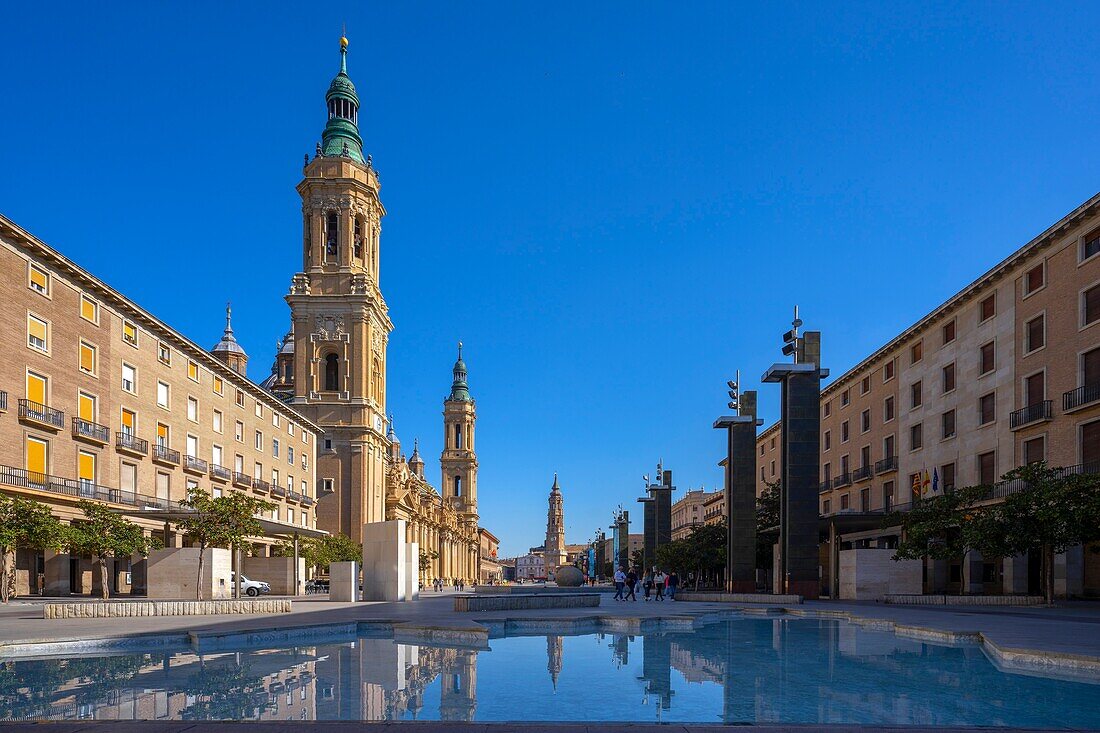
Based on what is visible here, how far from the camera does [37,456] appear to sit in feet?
120

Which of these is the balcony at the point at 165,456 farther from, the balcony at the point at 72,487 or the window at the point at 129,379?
the window at the point at 129,379

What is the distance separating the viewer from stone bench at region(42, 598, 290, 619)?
2367cm

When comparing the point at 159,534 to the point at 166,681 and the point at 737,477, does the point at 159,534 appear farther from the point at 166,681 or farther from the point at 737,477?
the point at 166,681

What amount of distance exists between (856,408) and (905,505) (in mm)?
10557

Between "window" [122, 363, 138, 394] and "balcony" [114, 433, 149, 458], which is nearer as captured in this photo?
"balcony" [114, 433, 149, 458]

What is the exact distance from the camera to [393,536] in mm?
37500

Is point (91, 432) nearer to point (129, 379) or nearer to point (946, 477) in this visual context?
point (129, 379)

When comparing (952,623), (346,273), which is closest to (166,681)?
(952,623)

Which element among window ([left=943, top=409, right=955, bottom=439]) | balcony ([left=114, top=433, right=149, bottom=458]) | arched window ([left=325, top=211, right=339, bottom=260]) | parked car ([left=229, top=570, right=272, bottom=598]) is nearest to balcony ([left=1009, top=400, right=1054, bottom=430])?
window ([left=943, top=409, right=955, bottom=439])

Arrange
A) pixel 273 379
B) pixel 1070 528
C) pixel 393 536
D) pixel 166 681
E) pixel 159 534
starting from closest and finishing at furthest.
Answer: pixel 166 681 < pixel 1070 528 < pixel 393 536 < pixel 159 534 < pixel 273 379

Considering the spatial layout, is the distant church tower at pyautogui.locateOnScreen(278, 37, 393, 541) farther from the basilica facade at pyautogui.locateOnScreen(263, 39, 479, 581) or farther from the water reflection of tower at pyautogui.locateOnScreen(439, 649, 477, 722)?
the water reflection of tower at pyautogui.locateOnScreen(439, 649, 477, 722)

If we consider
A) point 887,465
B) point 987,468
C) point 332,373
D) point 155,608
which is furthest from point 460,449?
point 155,608

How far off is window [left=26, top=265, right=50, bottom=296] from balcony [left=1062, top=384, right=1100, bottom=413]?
135ft

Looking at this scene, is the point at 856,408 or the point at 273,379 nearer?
the point at 856,408
